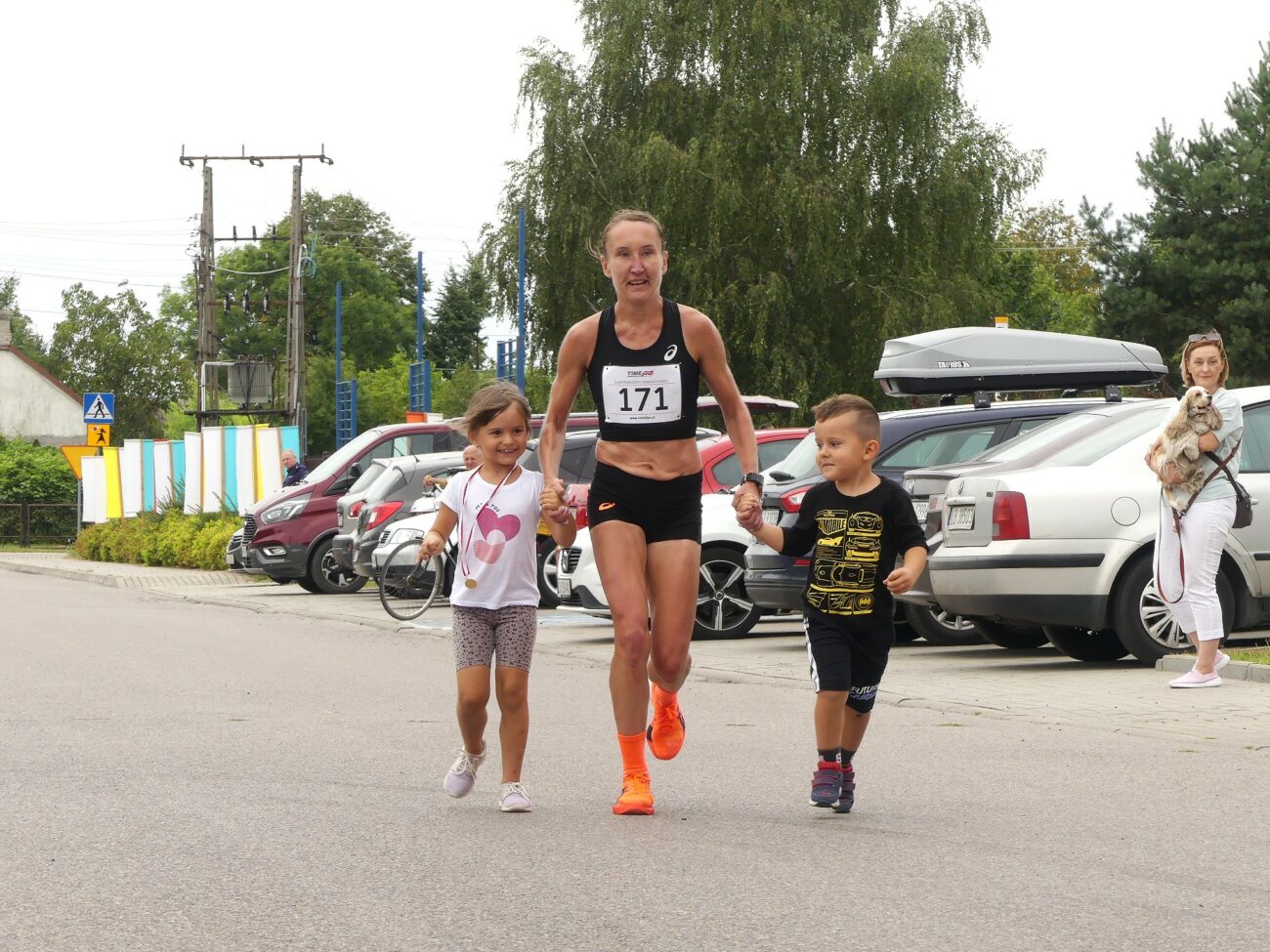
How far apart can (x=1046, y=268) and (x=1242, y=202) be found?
23.3 meters

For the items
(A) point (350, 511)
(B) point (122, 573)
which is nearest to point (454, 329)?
(B) point (122, 573)

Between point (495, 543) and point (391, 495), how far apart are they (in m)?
15.1

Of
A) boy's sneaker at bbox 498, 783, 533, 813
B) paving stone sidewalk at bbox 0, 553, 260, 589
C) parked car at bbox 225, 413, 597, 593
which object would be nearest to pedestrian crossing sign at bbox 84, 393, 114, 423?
paving stone sidewalk at bbox 0, 553, 260, 589

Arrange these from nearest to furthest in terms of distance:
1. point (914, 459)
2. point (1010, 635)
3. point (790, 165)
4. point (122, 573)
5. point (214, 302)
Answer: point (1010, 635), point (914, 459), point (122, 573), point (790, 165), point (214, 302)

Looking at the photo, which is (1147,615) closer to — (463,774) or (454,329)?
(463,774)

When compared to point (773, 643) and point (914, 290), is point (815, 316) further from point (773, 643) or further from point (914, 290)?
point (773, 643)

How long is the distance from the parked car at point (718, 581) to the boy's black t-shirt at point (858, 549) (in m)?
8.02

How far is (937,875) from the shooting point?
5406 millimetres

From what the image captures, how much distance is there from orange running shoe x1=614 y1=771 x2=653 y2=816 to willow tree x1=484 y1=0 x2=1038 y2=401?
31.7 m

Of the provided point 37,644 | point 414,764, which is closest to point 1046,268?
point 37,644

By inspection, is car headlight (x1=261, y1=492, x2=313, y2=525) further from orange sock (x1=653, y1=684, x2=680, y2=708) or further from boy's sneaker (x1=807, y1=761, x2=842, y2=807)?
boy's sneaker (x1=807, y1=761, x2=842, y2=807)

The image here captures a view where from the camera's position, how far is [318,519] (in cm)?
2433

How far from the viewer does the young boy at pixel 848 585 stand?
649 centimetres

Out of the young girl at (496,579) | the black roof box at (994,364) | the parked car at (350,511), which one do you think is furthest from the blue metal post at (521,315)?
the young girl at (496,579)
